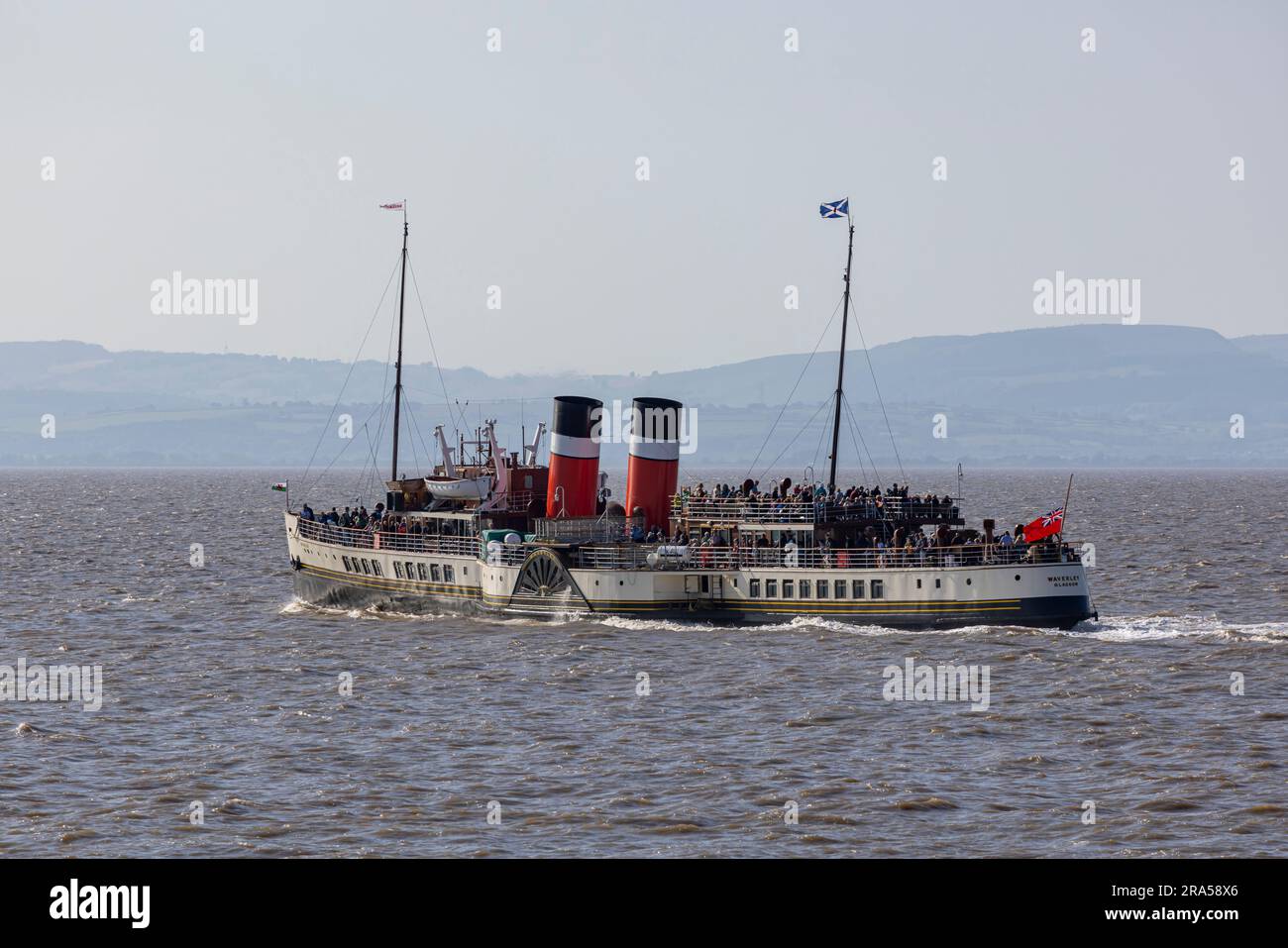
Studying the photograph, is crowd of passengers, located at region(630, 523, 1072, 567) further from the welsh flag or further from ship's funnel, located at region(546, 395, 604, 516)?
ship's funnel, located at region(546, 395, 604, 516)

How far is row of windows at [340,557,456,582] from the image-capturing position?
7038 centimetres

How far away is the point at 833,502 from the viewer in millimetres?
64625

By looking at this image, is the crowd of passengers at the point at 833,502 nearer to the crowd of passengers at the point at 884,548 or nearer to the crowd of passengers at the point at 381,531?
the crowd of passengers at the point at 884,548

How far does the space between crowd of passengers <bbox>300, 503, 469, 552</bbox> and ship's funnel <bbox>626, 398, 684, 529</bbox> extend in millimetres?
8925

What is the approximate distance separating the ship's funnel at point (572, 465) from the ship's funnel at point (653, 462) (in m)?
1.75

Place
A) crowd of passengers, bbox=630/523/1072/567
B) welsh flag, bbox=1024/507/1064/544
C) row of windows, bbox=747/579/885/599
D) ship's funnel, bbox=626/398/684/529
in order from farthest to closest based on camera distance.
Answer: ship's funnel, bbox=626/398/684/529, row of windows, bbox=747/579/885/599, crowd of passengers, bbox=630/523/1072/567, welsh flag, bbox=1024/507/1064/544

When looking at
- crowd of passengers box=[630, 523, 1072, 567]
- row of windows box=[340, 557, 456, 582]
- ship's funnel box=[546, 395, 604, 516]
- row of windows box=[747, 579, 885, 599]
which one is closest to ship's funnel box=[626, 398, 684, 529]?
ship's funnel box=[546, 395, 604, 516]

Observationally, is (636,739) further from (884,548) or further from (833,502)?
(833,502)

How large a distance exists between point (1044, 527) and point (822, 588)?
342 inches

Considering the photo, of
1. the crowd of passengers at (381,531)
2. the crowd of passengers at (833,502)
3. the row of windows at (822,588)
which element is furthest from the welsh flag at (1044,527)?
the crowd of passengers at (381,531)

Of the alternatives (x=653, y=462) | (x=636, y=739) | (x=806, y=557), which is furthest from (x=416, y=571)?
(x=636, y=739)
